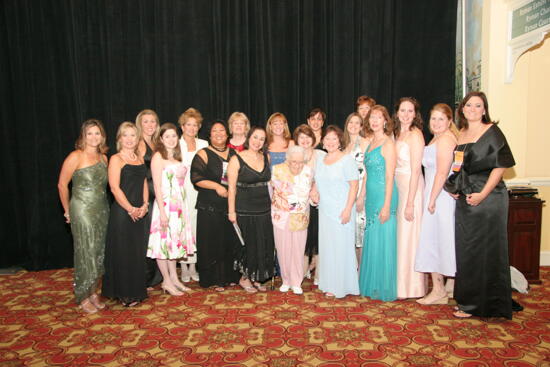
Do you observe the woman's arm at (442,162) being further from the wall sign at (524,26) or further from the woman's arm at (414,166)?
the wall sign at (524,26)

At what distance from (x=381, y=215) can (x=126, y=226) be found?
233 cm

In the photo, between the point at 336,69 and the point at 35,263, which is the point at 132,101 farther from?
the point at 336,69

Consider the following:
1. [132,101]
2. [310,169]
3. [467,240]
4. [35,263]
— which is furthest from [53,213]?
[467,240]

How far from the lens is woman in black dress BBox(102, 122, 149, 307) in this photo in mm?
3547

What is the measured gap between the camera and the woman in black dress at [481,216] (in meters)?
3.09

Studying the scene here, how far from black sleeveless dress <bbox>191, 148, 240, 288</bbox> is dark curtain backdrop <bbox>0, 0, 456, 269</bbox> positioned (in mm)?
1527

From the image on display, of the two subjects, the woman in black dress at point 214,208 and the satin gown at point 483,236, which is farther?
the woman in black dress at point 214,208

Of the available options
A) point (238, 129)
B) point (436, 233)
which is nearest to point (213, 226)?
point (238, 129)

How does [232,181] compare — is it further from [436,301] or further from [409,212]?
[436,301]

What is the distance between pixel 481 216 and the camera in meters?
3.15

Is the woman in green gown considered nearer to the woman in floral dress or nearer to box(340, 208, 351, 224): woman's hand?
the woman in floral dress

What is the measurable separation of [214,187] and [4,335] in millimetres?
2077

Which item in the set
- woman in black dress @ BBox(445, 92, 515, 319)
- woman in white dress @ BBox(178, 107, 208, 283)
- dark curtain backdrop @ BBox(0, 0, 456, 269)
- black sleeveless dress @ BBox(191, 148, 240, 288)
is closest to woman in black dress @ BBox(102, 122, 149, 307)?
black sleeveless dress @ BBox(191, 148, 240, 288)

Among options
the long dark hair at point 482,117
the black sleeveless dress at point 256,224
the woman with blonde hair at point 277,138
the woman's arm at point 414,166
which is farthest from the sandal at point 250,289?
the long dark hair at point 482,117
